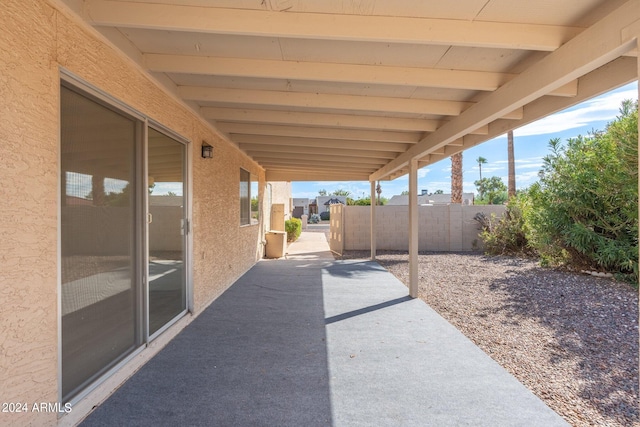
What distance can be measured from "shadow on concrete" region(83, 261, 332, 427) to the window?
3407 mm

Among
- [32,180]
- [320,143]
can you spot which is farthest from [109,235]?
[320,143]

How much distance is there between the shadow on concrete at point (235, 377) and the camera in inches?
98.0

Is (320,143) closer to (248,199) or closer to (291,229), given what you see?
(248,199)

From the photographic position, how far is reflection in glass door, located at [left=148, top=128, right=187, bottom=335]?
11.9 feet

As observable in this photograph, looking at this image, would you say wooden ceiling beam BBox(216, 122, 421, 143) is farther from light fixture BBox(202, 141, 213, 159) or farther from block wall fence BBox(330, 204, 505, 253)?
block wall fence BBox(330, 204, 505, 253)

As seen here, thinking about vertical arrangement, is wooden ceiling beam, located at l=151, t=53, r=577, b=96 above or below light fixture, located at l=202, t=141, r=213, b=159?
above

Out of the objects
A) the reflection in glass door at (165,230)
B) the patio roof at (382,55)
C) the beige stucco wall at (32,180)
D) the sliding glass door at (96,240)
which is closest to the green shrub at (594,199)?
the patio roof at (382,55)

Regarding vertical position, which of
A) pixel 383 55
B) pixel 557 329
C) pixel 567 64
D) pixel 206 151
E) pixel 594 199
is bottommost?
pixel 557 329

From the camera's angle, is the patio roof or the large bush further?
the large bush

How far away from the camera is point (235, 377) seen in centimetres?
306

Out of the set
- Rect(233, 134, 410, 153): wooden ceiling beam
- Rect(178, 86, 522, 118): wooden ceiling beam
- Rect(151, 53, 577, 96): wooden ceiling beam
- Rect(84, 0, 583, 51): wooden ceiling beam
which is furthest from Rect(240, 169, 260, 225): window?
Rect(84, 0, 583, 51): wooden ceiling beam

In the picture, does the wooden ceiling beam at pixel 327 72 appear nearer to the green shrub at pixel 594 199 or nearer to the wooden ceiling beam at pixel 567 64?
the wooden ceiling beam at pixel 567 64

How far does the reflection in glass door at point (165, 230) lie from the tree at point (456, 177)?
12.4m

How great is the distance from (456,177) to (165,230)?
13.2 metres
